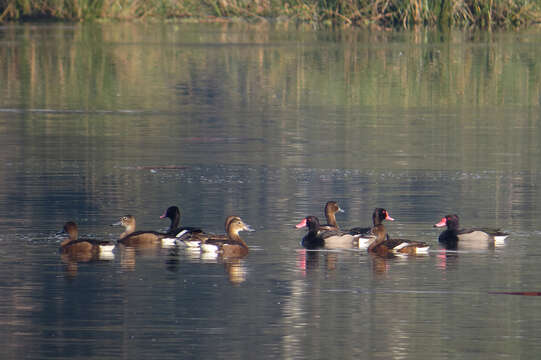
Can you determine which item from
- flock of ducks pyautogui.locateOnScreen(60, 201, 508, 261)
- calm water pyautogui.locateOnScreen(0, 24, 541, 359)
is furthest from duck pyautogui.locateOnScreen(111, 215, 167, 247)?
calm water pyautogui.locateOnScreen(0, 24, 541, 359)

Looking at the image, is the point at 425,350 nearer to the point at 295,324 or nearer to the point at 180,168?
the point at 295,324

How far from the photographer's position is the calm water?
10039 millimetres

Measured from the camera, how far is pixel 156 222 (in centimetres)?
1462

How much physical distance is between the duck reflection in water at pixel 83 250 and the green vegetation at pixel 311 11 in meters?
35.8

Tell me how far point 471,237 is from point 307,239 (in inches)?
56.2

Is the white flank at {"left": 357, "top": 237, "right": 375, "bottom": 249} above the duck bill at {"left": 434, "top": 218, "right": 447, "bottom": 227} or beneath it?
beneath

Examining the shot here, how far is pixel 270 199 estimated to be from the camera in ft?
53.0

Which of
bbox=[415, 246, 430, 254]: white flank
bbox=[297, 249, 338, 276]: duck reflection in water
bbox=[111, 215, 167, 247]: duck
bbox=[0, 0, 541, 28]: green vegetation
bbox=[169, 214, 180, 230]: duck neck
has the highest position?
bbox=[0, 0, 541, 28]: green vegetation

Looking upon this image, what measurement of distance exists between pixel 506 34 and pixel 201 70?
15819 mm

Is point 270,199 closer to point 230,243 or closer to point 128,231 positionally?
point 128,231

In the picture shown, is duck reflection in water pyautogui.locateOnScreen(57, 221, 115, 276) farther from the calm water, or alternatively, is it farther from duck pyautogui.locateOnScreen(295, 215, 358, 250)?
duck pyautogui.locateOnScreen(295, 215, 358, 250)

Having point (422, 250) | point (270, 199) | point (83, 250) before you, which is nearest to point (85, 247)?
point (83, 250)

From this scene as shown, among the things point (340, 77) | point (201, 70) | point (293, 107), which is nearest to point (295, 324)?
point (293, 107)

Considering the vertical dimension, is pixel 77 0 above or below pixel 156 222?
above
